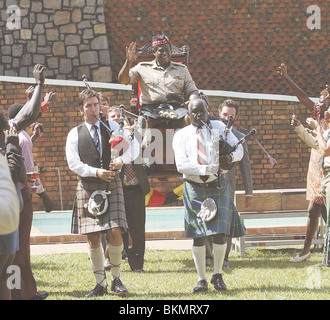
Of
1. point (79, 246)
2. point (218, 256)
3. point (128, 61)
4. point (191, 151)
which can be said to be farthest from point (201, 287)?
point (79, 246)

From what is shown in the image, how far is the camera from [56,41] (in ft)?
65.2

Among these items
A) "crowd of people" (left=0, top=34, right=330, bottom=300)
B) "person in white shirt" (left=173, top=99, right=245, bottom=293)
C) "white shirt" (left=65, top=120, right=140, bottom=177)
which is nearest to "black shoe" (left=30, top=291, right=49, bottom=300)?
"crowd of people" (left=0, top=34, right=330, bottom=300)

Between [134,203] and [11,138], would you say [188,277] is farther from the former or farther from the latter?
[11,138]

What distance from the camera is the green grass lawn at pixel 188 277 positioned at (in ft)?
22.0

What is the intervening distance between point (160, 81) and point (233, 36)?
11870 millimetres

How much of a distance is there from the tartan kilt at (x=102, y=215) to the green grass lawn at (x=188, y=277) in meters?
0.64

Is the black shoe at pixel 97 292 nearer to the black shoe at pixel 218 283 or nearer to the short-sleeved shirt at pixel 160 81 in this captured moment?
the black shoe at pixel 218 283

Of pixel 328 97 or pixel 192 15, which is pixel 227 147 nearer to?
pixel 328 97

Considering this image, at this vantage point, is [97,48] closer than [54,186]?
No

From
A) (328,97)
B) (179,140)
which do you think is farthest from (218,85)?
(179,140)

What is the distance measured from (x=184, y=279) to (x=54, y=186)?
437 inches

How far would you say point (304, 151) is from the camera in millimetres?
18828

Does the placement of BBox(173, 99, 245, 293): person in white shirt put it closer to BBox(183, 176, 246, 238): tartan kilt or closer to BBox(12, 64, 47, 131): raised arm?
BBox(183, 176, 246, 238): tartan kilt

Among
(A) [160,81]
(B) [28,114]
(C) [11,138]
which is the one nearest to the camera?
(C) [11,138]
